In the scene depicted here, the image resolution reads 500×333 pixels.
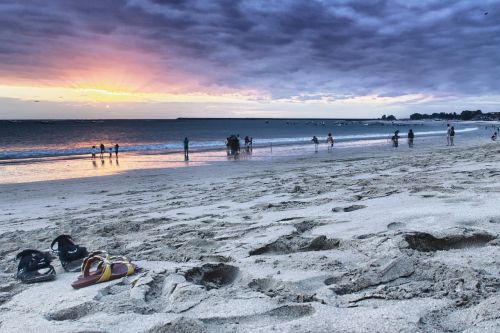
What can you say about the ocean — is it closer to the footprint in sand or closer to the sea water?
the sea water

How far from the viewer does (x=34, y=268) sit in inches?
154

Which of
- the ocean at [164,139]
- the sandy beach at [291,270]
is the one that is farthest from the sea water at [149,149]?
the sandy beach at [291,270]

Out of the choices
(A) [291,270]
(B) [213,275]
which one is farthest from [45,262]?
(A) [291,270]

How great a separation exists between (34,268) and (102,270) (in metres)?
0.76

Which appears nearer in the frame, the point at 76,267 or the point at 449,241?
the point at 449,241

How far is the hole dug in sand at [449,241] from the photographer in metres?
3.76

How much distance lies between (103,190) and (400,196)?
9052 mm

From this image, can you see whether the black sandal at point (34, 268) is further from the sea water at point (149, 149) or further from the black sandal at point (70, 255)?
the sea water at point (149, 149)

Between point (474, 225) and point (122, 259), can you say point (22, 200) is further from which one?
point (474, 225)

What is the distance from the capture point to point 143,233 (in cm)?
571

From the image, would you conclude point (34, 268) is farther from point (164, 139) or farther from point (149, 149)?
point (164, 139)

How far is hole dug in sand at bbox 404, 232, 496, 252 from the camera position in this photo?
12.3 ft

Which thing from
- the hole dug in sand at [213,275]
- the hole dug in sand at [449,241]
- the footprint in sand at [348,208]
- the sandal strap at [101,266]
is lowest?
the hole dug in sand at [213,275]

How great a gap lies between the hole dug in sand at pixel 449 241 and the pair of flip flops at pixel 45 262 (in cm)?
330
